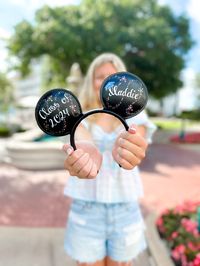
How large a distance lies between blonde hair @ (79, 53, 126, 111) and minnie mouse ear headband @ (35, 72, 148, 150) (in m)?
0.44

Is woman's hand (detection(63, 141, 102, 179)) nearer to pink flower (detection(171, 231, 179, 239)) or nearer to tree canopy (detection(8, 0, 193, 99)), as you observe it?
pink flower (detection(171, 231, 179, 239))

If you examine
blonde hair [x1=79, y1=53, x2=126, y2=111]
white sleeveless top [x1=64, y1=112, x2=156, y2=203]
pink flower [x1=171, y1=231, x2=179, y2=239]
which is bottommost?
pink flower [x1=171, y1=231, x2=179, y2=239]

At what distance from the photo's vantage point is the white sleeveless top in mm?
1529

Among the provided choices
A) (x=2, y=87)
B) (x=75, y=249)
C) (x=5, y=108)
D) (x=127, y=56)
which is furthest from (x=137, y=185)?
(x=5, y=108)

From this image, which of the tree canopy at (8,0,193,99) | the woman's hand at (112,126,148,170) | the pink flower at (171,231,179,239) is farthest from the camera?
the tree canopy at (8,0,193,99)

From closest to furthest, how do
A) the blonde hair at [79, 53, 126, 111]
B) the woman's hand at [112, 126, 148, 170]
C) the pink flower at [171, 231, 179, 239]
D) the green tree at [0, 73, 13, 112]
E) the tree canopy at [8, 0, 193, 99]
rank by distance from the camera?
the woman's hand at [112, 126, 148, 170]
the blonde hair at [79, 53, 126, 111]
the pink flower at [171, 231, 179, 239]
the tree canopy at [8, 0, 193, 99]
the green tree at [0, 73, 13, 112]

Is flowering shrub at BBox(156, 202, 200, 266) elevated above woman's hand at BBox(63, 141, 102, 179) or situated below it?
below

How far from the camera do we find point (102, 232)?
151 centimetres

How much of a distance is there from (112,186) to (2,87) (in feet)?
66.1

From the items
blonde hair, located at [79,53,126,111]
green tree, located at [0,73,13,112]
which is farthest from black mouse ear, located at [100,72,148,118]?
green tree, located at [0,73,13,112]

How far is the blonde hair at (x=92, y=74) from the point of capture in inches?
63.4

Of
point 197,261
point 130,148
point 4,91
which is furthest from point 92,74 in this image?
point 4,91

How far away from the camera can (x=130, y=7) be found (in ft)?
44.1

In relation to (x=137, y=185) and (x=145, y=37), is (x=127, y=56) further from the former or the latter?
(x=137, y=185)
